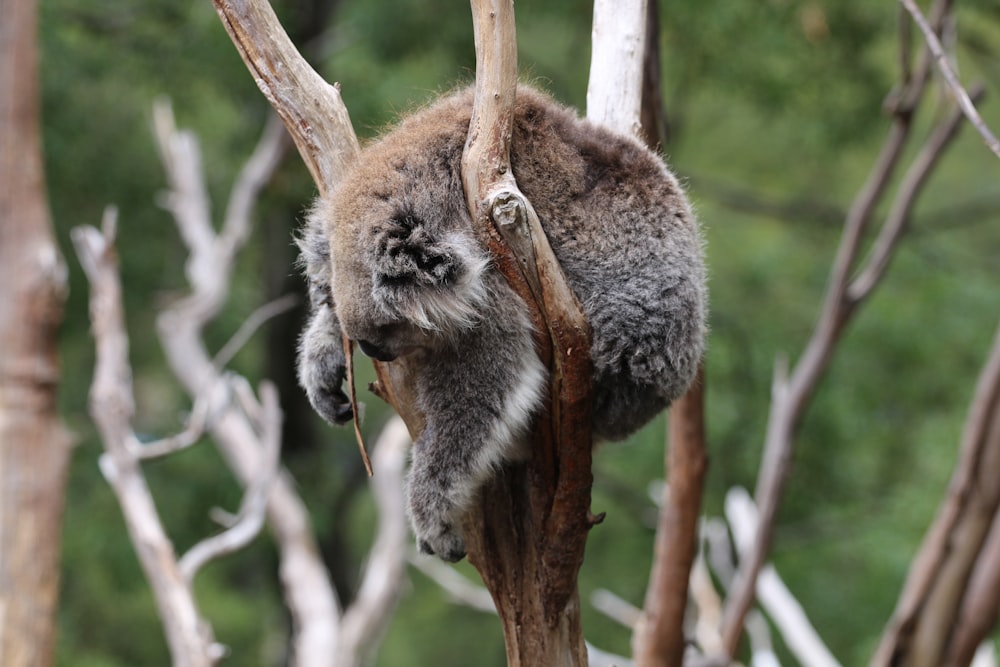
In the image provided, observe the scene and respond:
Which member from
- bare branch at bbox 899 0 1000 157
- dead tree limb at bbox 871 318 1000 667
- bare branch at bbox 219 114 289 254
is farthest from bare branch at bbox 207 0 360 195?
bare branch at bbox 219 114 289 254

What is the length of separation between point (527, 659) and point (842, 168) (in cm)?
843

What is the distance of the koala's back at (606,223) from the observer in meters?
2.60

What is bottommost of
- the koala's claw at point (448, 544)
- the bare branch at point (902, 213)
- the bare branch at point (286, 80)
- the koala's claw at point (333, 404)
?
the bare branch at point (902, 213)

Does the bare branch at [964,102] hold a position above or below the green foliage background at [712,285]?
above

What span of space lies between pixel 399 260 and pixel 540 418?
1.55 ft

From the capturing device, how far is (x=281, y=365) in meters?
8.83

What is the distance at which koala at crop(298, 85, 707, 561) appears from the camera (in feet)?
8.18

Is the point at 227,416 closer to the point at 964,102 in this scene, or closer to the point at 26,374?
the point at 26,374

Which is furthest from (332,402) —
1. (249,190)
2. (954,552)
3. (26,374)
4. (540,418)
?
(249,190)

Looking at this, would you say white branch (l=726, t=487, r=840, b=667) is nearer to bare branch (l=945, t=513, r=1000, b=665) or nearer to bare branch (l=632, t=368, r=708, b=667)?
bare branch (l=632, t=368, r=708, b=667)

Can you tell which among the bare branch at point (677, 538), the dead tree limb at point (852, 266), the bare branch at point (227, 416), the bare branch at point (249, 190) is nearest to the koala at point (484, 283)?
the bare branch at point (677, 538)

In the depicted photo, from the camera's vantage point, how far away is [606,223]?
105 inches

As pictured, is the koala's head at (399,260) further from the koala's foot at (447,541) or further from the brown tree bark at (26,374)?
the brown tree bark at (26,374)

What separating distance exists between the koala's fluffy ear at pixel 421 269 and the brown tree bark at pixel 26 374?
256 cm
